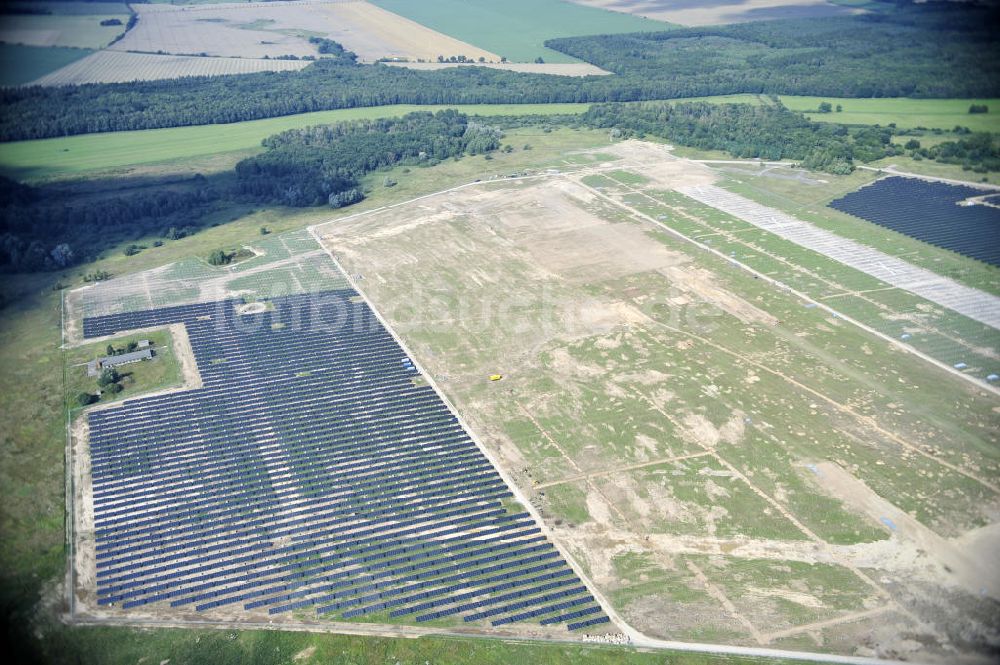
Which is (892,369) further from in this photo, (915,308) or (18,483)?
(18,483)

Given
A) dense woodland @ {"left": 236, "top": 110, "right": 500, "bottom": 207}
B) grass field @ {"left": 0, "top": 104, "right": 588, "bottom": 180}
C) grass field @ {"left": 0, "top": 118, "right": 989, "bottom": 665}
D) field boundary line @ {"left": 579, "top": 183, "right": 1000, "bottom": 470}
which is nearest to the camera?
grass field @ {"left": 0, "top": 118, "right": 989, "bottom": 665}

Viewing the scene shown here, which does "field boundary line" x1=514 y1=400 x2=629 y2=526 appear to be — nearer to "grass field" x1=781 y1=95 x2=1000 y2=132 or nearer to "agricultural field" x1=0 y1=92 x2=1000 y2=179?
"agricultural field" x1=0 y1=92 x2=1000 y2=179

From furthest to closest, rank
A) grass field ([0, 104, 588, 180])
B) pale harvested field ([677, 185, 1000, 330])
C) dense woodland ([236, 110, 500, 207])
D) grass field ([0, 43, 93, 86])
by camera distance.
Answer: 1. grass field ([0, 43, 93, 86])
2. grass field ([0, 104, 588, 180])
3. dense woodland ([236, 110, 500, 207])
4. pale harvested field ([677, 185, 1000, 330])

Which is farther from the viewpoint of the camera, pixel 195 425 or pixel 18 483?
pixel 195 425

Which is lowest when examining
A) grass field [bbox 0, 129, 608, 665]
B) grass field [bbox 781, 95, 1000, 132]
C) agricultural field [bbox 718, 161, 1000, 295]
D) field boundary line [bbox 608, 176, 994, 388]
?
grass field [bbox 0, 129, 608, 665]

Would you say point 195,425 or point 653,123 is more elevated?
point 653,123

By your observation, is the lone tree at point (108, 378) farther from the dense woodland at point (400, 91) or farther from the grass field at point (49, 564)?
the dense woodland at point (400, 91)

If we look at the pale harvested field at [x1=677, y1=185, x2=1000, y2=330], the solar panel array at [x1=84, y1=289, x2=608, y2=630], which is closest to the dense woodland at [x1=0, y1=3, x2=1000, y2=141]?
the pale harvested field at [x1=677, y1=185, x2=1000, y2=330]

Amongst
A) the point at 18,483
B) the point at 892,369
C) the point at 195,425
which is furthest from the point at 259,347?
the point at 892,369
